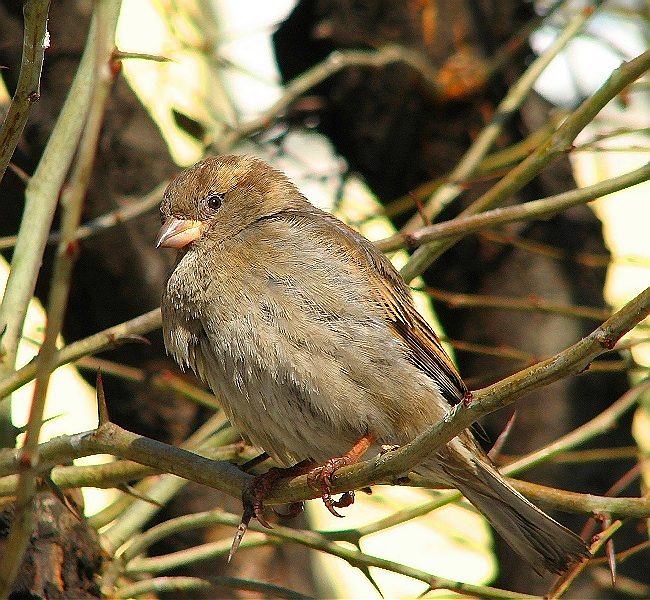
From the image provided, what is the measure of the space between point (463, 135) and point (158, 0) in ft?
5.83

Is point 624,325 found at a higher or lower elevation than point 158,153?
lower

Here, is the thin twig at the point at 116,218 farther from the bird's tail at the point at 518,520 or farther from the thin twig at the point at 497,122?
the bird's tail at the point at 518,520

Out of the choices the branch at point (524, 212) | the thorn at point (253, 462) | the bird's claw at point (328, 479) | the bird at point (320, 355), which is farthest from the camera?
the thorn at point (253, 462)

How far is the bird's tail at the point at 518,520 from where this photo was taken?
334cm

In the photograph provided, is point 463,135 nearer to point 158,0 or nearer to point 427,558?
point 158,0

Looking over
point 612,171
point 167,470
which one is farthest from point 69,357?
point 612,171

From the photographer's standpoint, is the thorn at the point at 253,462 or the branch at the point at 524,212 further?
the thorn at the point at 253,462

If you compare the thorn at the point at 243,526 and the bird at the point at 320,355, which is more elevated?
the bird at the point at 320,355

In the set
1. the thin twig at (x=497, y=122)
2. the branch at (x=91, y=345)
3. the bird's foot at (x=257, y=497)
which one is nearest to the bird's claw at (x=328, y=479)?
the bird's foot at (x=257, y=497)

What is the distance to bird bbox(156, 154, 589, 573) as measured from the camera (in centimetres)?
326

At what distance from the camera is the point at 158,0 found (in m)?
5.34

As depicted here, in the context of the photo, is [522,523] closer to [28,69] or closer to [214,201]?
[214,201]

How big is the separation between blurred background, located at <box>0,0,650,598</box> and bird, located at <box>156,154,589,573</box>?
2.09 ft

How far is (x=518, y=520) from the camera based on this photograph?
348 cm
